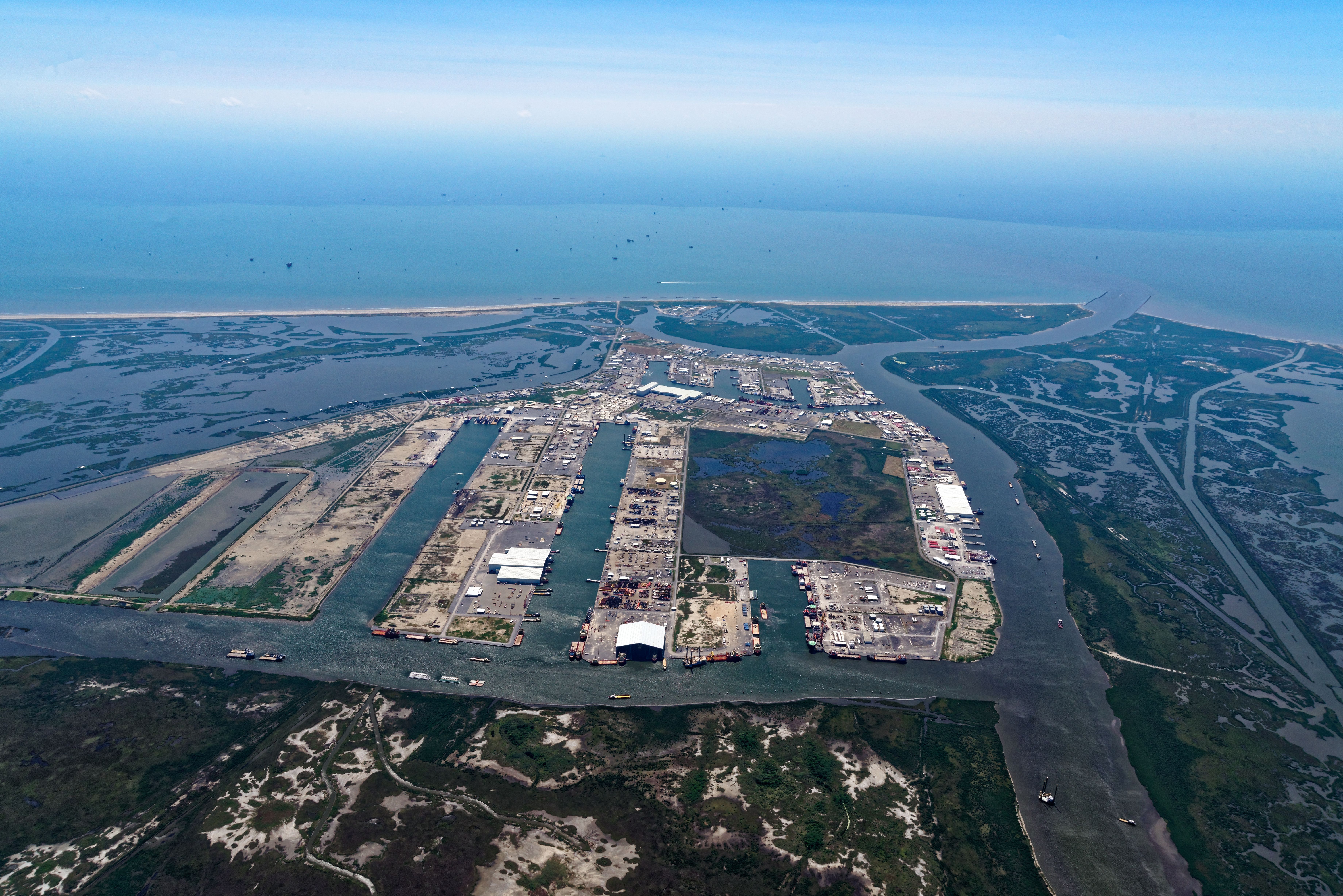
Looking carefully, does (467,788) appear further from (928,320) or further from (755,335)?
(928,320)

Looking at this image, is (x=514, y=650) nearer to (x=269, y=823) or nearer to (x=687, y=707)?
(x=687, y=707)

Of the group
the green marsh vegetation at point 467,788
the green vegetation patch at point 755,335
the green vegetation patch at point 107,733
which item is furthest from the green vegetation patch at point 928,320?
the green vegetation patch at point 107,733

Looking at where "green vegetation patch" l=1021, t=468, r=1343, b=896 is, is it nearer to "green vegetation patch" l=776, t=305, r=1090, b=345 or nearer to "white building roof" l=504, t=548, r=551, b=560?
"white building roof" l=504, t=548, r=551, b=560

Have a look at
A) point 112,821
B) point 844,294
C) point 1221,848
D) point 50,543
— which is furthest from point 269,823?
point 844,294

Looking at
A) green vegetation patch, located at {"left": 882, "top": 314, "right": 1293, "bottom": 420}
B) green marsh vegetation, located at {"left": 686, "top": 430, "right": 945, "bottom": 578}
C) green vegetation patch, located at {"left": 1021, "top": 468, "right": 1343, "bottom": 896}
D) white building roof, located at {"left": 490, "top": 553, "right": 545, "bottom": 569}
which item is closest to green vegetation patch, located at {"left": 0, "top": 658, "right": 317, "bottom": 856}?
white building roof, located at {"left": 490, "top": 553, "right": 545, "bottom": 569}

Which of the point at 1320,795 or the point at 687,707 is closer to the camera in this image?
the point at 1320,795
